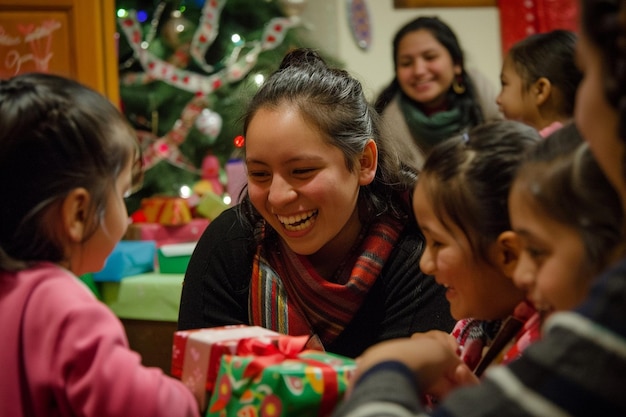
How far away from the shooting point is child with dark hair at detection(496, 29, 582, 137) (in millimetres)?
2620

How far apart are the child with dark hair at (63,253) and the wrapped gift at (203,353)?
3cm

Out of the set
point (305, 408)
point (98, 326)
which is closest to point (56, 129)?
point (98, 326)

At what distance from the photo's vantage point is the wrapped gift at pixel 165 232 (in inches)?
132

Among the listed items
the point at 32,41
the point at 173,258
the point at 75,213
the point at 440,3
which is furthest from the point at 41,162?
the point at 440,3

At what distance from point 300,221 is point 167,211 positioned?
1.96 metres

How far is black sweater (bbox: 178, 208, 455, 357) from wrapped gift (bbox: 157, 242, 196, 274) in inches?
56.3

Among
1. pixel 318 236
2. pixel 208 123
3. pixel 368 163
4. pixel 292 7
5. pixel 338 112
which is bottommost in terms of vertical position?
pixel 208 123

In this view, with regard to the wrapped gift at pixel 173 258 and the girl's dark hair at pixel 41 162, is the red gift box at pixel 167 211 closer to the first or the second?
the wrapped gift at pixel 173 258

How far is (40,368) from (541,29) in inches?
169

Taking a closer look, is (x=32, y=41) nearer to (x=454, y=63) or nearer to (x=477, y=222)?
(x=454, y=63)

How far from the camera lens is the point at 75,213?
1041mm

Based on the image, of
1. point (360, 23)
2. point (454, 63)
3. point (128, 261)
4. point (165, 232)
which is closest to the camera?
point (128, 261)

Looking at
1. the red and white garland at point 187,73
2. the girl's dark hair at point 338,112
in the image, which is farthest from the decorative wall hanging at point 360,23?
the girl's dark hair at point 338,112

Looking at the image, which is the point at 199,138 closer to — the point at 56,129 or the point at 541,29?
the point at 541,29
